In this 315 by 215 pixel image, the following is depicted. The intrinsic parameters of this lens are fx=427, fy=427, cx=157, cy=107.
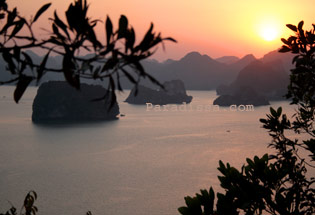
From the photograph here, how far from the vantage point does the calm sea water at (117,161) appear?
72.6 metres

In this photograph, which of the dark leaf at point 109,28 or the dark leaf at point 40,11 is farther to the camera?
the dark leaf at point 40,11

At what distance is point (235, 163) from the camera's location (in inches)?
3807

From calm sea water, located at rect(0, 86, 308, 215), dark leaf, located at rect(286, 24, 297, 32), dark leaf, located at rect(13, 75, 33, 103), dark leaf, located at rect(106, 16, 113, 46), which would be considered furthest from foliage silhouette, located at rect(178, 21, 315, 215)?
calm sea water, located at rect(0, 86, 308, 215)

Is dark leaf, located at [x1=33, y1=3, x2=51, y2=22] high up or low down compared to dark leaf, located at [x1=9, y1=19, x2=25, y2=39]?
up

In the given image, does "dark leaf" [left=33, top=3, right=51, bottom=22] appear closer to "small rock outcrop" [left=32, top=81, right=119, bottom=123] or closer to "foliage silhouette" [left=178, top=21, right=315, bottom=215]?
"foliage silhouette" [left=178, top=21, right=315, bottom=215]

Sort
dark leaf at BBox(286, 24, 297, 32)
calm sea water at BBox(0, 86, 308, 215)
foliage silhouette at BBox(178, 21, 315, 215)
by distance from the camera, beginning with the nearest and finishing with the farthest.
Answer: foliage silhouette at BBox(178, 21, 315, 215), dark leaf at BBox(286, 24, 297, 32), calm sea water at BBox(0, 86, 308, 215)

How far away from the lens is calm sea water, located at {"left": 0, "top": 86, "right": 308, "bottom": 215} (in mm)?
72625

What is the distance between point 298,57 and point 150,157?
9769 centimetres

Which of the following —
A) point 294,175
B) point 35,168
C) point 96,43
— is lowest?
point 35,168

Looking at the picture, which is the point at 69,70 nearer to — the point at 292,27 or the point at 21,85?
the point at 21,85

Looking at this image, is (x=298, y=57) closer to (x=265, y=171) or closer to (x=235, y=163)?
(x=265, y=171)

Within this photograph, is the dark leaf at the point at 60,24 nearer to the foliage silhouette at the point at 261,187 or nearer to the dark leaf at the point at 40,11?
the dark leaf at the point at 40,11

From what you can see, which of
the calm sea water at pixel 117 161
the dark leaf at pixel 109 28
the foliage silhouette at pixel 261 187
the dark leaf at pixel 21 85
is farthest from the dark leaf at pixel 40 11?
the calm sea water at pixel 117 161

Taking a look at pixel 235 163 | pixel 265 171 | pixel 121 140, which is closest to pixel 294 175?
pixel 265 171
